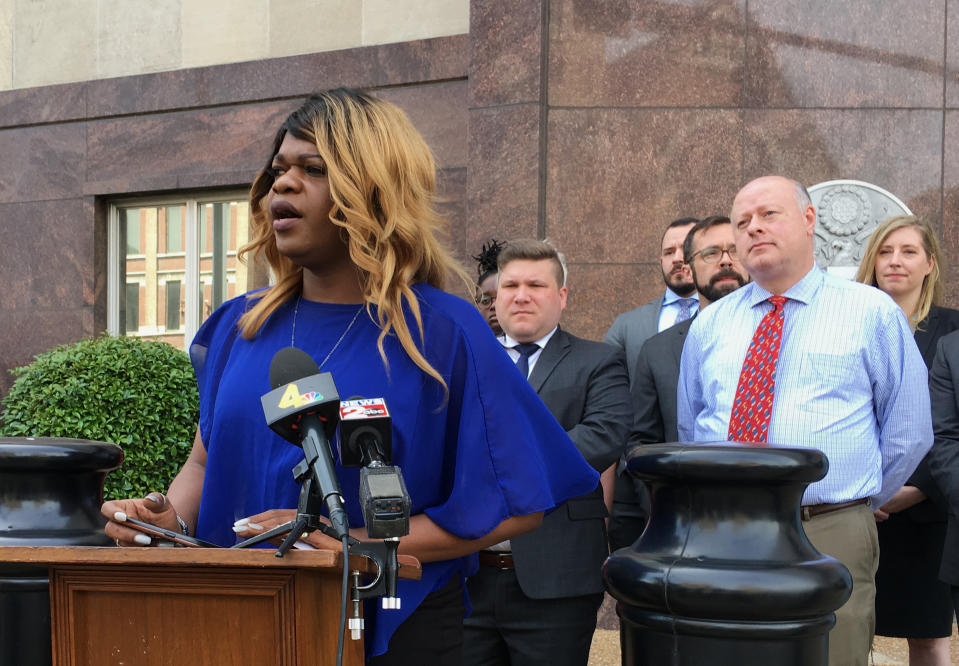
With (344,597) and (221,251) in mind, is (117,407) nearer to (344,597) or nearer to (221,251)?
(221,251)

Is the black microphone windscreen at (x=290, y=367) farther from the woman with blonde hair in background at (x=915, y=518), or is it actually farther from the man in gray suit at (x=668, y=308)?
the man in gray suit at (x=668, y=308)

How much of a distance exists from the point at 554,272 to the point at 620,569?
2.63 metres

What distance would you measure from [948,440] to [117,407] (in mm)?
5517

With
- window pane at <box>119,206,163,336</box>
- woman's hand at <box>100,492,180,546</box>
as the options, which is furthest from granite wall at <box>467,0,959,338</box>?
woman's hand at <box>100,492,180,546</box>

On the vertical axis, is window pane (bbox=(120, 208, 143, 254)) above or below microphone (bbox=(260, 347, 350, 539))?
above

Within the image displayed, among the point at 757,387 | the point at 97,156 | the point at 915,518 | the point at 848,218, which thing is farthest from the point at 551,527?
the point at 97,156

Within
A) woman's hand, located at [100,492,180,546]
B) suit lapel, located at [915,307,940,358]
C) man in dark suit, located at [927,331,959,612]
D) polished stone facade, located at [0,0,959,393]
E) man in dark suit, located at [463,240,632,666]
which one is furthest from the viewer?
polished stone facade, located at [0,0,959,393]

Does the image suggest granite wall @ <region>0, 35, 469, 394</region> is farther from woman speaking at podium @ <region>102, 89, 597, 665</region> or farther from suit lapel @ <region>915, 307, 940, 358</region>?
woman speaking at podium @ <region>102, 89, 597, 665</region>

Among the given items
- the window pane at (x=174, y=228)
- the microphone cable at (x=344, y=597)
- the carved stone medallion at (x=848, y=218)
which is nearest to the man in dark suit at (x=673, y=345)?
the carved stone medallion at (x=848, y=218)

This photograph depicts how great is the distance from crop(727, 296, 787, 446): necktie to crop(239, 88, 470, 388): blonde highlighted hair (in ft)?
6.13

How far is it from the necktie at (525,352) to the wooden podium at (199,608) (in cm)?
316

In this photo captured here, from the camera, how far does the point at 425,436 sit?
262cm

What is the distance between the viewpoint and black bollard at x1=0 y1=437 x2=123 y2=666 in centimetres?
326

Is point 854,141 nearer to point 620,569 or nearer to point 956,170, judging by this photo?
point 956,170
